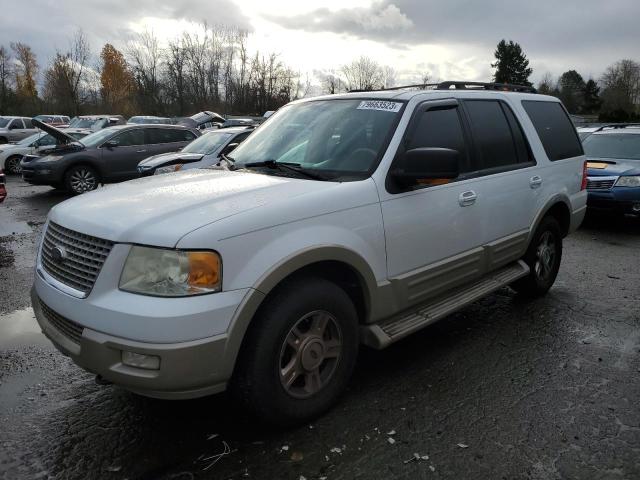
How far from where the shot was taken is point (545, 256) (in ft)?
16.9

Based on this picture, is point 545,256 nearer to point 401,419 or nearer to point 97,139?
point 401,419

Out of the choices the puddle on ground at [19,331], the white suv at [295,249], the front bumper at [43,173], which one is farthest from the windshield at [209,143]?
the white suv at [295,249]

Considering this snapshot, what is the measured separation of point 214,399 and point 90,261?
1.25 m

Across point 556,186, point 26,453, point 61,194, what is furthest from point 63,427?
point 61,194

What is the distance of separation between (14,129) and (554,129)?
79.4 feet

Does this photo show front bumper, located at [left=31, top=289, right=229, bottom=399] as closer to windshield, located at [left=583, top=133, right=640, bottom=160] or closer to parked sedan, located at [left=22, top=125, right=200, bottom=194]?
windshield, located at [left=583, top=133, right=640, bottom=160]

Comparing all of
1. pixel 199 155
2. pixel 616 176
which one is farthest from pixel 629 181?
pixel 199 155

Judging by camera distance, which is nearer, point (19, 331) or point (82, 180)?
point (19, 331)

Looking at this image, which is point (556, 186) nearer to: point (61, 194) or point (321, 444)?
point (321, 444)

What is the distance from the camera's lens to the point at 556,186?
499cm

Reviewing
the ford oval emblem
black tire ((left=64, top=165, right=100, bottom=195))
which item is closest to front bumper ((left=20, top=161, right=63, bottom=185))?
black tire ((left=64, top=165, right=100, bottom=195))

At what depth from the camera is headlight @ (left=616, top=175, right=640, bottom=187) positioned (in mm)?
8562

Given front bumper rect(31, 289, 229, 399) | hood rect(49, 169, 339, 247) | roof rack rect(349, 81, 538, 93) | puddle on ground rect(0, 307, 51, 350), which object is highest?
roof rack rect(349, 81, 538, 93)

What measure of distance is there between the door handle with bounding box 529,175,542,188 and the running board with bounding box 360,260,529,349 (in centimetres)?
73
